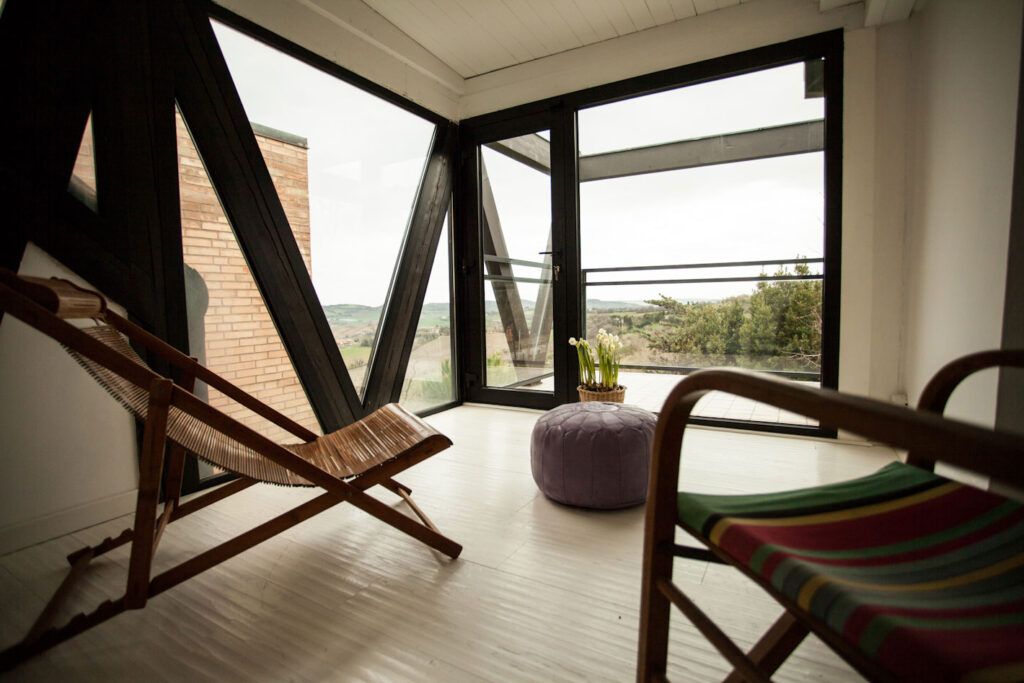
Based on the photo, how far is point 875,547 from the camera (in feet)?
2.43

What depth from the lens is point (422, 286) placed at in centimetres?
362

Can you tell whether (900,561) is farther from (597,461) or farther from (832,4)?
(832,4)

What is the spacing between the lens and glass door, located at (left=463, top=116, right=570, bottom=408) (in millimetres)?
3869

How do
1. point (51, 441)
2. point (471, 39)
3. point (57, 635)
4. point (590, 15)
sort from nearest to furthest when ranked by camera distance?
point (57, 635) → point (51, 441) → point (590, 15) → point (471, 39)

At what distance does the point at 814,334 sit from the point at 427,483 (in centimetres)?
263

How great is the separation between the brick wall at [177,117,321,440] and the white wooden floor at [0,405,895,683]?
63 centimetres

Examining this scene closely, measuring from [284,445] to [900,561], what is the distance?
167 cm

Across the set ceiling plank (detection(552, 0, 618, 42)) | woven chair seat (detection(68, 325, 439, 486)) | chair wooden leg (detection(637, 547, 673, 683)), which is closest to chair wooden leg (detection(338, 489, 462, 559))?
woven chair seat (detection(68, 325, 439, 486))

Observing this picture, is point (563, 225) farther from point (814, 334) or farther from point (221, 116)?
point (221, 116)

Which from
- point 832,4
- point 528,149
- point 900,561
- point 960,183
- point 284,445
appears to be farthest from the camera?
point 528,149

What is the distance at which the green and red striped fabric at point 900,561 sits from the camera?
523mm

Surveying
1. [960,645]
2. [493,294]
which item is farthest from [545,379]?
[960,645]

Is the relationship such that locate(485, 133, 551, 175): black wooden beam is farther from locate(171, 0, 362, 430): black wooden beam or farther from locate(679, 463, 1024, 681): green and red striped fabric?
locate(679, 463, 1024, 681): green and red striped fabric

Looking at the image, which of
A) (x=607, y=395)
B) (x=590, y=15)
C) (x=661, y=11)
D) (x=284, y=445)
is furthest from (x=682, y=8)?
(x=284, y=445)
